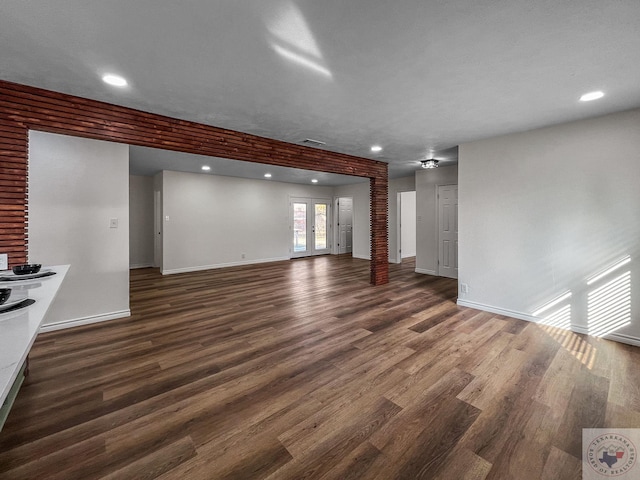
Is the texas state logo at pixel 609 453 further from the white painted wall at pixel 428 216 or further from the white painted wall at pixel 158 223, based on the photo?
the white painted wall at pixel 158 223

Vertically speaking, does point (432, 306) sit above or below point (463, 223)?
below

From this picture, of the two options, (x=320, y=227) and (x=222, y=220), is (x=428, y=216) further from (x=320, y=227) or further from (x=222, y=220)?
(x=222, y=220)

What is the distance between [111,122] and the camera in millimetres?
2928

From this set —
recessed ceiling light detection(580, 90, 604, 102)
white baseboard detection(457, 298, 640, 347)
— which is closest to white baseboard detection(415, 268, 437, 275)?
white baseboard detection(457, 298, 640, 347)

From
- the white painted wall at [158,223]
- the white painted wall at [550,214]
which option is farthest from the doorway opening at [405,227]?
the white painted wall at [158,223]

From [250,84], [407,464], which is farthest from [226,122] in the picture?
[407,464]

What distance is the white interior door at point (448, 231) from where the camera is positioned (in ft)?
20.6

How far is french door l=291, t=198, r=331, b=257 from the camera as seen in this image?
9.48 m

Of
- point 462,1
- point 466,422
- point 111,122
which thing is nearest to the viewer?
point 462,1

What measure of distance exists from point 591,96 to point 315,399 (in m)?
3.74

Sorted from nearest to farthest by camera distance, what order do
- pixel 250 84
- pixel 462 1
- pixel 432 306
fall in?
1. pixel 462 1
2. pixel 250 84
3. pixel 432 306

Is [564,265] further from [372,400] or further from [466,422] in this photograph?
[372,400]

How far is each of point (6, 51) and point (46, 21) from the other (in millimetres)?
663

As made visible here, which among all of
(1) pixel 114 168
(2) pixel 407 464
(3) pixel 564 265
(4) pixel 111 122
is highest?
(4) pixel 111 122
